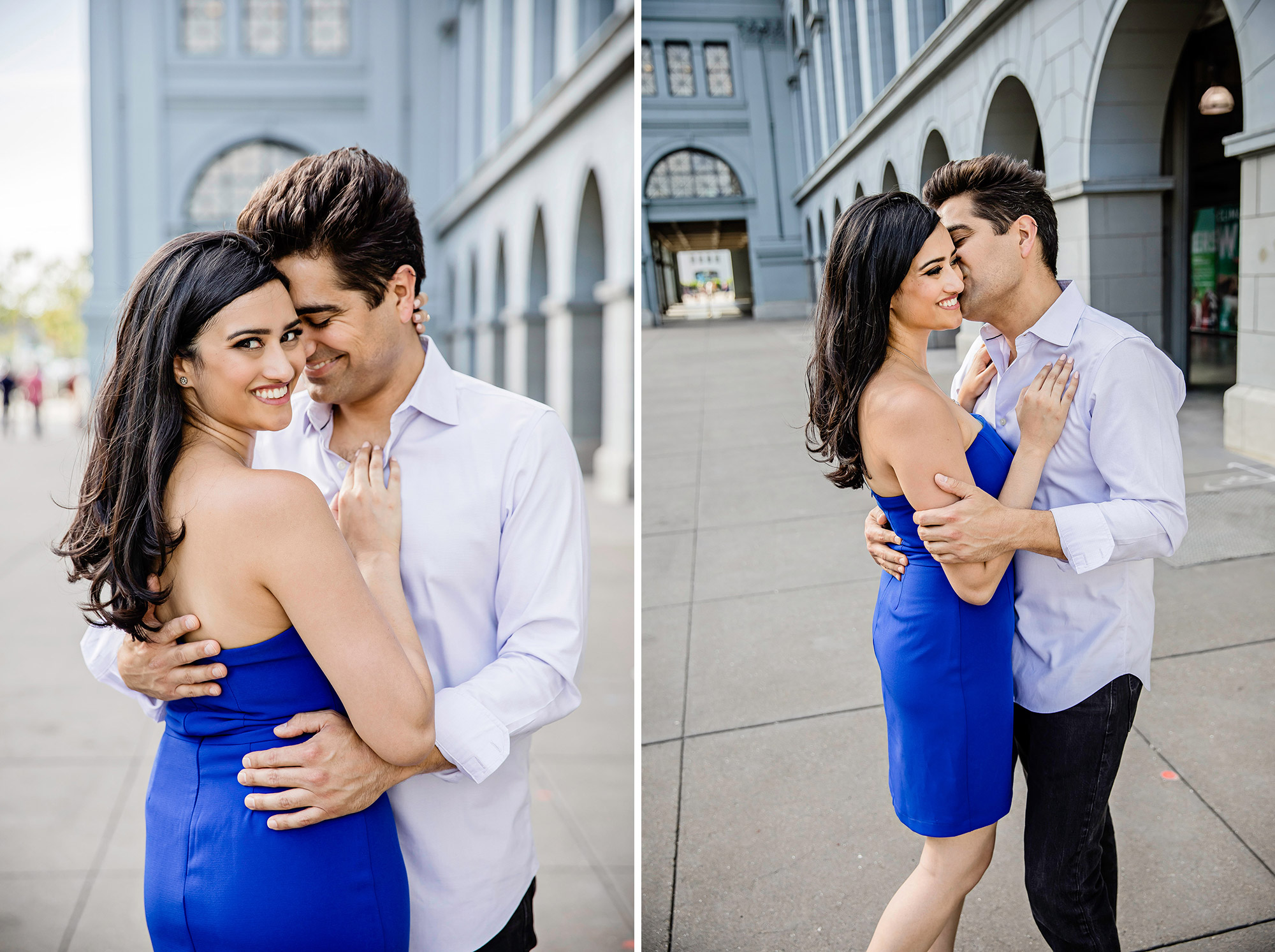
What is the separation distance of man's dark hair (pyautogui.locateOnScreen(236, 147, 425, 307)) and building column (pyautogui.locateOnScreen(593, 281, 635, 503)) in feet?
25.9

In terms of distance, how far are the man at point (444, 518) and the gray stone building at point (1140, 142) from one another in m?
1.06

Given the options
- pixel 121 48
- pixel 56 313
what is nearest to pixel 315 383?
pixel 121 48

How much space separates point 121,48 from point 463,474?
31.6ft

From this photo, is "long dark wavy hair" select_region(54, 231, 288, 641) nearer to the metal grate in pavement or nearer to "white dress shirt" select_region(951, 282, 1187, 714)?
"white dress shirt" select_region(951, 282, 1187, 714)

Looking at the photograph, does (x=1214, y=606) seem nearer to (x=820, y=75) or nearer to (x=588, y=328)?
(x=820, y=75)

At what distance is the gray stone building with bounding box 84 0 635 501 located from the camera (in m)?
8.53

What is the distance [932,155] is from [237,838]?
1862 millimetres

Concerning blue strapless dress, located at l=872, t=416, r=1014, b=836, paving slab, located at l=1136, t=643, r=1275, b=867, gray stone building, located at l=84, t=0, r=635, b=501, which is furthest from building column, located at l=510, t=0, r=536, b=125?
blue strapless dress, located at l=872, t=416, r=1014, b=836

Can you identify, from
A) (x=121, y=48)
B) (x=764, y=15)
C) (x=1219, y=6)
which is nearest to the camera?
(x=1219, y=6)

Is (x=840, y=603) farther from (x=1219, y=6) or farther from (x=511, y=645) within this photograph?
(x=1219, y=6)

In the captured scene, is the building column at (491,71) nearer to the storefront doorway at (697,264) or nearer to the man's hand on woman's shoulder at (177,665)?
the storefront doorway at (697,264)

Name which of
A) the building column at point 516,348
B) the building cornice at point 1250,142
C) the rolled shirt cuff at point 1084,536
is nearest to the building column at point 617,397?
the building column at point 516,348

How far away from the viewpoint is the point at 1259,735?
90.6 inches

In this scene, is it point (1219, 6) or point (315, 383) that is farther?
point (1219, 6)
